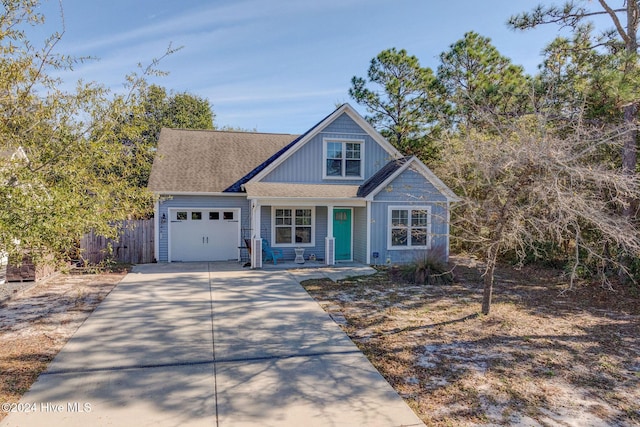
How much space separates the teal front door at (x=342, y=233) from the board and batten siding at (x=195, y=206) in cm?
340

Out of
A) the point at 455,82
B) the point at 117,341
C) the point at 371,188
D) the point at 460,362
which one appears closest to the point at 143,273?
the point at 117,341

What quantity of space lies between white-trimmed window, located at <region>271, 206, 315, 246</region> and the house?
0.12ft

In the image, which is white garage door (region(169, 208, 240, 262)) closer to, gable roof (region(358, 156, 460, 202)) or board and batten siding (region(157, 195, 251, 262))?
board and batten siding (region(157, 195, 251, 262))

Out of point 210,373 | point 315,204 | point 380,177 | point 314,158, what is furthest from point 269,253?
point 210,373

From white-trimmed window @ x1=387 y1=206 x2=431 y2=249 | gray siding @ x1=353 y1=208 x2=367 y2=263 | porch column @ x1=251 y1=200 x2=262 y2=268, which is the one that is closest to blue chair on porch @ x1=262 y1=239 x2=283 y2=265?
porch column @ x1=251 y1=200 x2=262 y2=268

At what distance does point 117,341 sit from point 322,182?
9918 millimetres

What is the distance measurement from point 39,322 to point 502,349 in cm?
777

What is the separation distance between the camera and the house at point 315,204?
44.4ft

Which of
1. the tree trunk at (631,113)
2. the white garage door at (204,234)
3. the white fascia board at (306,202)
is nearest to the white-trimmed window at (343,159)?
the white fascia board at (306,202)

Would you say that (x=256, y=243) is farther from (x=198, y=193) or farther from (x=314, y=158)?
(x=314, y=158)

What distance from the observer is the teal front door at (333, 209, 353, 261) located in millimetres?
14547

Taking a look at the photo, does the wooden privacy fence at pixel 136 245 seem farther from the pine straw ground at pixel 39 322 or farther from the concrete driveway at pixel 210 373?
the concrete driveway at pixel 210 373

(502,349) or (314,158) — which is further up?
(314,158)

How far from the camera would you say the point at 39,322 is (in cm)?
677
